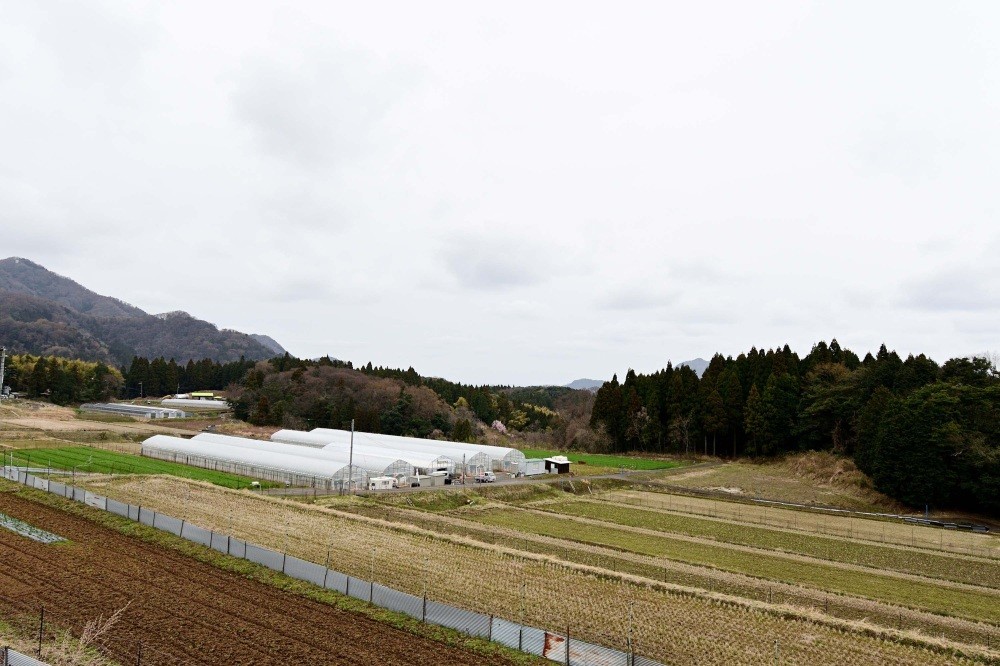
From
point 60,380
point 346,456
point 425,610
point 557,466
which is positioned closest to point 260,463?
point 346,456

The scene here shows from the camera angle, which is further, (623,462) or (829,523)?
(623,462)

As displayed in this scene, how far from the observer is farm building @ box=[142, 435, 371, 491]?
140 feet

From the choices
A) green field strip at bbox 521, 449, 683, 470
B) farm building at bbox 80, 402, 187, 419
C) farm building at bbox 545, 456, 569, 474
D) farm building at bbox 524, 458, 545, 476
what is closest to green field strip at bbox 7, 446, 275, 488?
farm building at bbox 524, 458, 545, 476

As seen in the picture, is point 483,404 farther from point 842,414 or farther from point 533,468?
point 842,414

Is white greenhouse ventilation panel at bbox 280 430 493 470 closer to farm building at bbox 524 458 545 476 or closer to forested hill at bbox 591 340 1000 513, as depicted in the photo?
farm building at bbox 524 458 545 476

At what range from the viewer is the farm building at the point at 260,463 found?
140 feet

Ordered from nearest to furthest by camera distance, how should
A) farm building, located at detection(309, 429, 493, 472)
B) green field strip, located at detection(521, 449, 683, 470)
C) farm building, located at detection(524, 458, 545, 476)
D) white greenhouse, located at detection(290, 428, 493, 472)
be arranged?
1. farm building, located at detection(309, 429, 493, 472)
2. white greenhouse, located at detection(290, 428, 493, 472)
3. farm building, located at detection(524, 458, 545, 476)
4. green field strip, located at detection(521, 449, 683, 470)

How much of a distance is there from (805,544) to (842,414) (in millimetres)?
37051

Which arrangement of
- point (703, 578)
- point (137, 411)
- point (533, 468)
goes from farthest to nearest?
point (137, 411)
point (533, 468)
point (703, 578)

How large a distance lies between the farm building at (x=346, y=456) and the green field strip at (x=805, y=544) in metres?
12.0

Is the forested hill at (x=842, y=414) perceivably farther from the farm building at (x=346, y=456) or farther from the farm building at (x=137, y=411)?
the farm building at (x=137, y=411)

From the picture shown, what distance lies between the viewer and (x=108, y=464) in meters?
44.8

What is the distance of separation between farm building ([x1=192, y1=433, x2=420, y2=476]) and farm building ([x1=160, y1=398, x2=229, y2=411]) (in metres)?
58.4

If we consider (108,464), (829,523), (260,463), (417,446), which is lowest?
(829,523)
